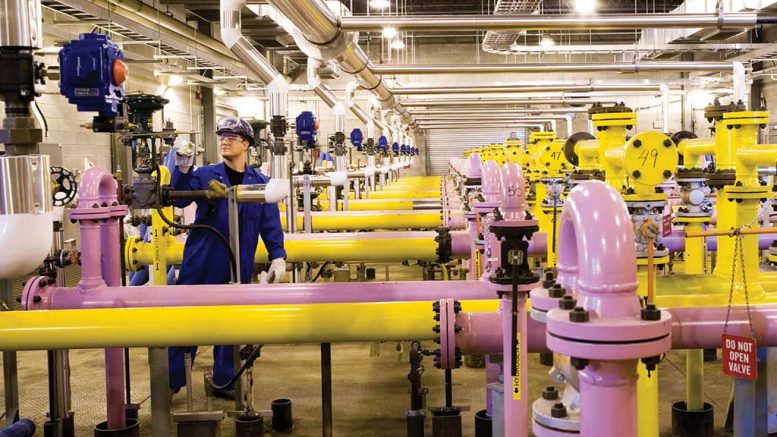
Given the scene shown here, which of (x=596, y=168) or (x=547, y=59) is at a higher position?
(x=547, y=59)

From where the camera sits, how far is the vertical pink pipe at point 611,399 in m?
1.31

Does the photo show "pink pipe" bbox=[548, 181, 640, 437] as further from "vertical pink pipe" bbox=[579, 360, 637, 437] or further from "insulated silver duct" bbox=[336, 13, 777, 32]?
"insulated silver duct" bbox=[336, 13, 777, 32]

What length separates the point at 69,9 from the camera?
7.73 m

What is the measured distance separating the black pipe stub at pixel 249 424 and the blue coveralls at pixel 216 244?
0.45 meters

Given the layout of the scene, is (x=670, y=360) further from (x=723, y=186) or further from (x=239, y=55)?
(x=239, y=55)

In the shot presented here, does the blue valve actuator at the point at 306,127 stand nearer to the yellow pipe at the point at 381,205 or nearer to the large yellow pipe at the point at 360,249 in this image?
the large yellow pipe at the point at 360,249

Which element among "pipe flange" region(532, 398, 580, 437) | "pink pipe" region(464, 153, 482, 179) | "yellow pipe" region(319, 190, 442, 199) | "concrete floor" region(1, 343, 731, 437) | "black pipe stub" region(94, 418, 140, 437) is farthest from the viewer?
"yellow pipe" region(319, 190, 442, 199)

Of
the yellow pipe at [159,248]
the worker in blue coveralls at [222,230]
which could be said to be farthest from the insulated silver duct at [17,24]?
the yellow pipe at [159,248]

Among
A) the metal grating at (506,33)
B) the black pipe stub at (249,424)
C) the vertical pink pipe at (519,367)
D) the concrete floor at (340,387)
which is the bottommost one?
the concrete floor at (340,387)

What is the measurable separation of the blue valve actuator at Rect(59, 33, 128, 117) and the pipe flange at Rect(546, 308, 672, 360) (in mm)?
1760

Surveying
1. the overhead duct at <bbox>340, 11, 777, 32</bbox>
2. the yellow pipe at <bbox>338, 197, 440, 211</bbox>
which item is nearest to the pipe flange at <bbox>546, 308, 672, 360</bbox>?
the overhead duct at <bbox>340, 11, 777, 32</bbox>

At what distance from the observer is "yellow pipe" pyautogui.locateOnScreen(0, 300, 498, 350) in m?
2.44

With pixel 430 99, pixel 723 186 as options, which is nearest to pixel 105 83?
pixel 723 186

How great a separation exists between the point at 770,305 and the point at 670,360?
133 inches
